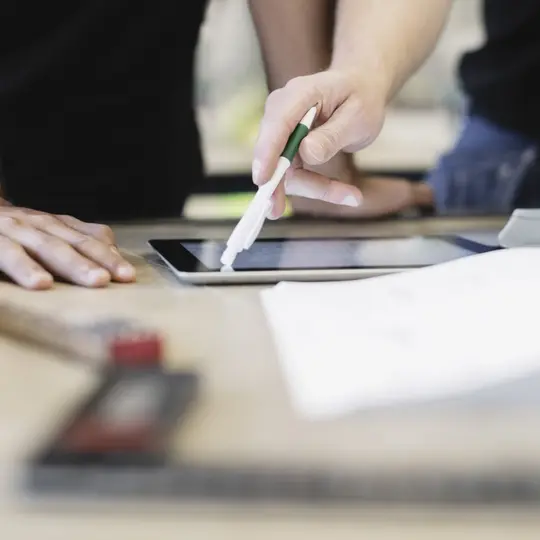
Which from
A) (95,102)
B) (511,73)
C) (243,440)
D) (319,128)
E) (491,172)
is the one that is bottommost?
(243,440)

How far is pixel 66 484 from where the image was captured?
9.7 inches

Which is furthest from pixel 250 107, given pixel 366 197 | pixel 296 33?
pixel 366 197

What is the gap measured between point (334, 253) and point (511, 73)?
0.88 meters

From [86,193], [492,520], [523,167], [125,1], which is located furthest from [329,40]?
[492,520]

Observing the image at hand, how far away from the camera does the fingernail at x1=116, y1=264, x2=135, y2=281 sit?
0.57 m

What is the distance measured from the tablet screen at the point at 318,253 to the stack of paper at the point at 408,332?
0.31ft

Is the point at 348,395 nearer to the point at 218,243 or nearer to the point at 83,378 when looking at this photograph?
the point at 83,378

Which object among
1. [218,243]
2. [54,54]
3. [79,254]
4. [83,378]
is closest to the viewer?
[83,378]

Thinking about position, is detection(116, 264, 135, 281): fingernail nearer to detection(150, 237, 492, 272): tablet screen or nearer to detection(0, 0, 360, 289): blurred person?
detection(150, 237, 492, 272): tablet screen

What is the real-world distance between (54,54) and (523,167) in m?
0.83

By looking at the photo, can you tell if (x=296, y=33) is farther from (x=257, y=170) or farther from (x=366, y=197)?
(x=257, y=170)

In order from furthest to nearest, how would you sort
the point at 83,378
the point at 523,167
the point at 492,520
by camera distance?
the point at 523,167
the point at 83,378
the point at 492,520

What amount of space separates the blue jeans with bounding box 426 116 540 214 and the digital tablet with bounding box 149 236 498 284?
68 centimetres

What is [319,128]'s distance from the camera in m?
0.64
